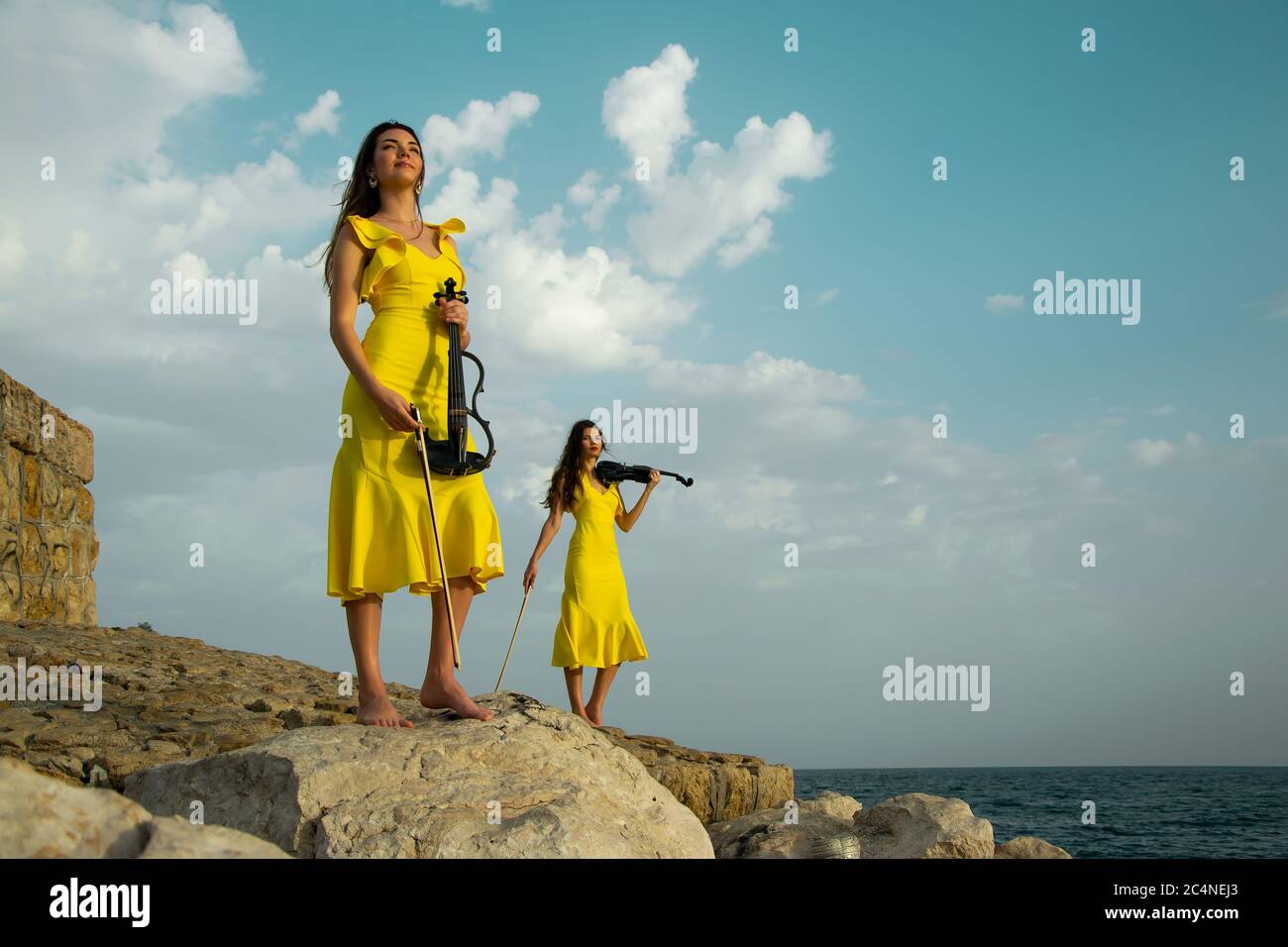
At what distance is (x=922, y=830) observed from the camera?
5836mm

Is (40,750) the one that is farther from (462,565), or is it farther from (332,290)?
(332,290)

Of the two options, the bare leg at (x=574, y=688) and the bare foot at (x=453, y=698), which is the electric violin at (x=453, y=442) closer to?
the bare foot at (x=453, y=698)

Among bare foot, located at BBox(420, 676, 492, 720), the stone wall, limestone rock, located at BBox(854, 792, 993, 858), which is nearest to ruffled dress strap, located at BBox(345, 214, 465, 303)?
bare foot, located at BBox(420, 676, 492, 720)

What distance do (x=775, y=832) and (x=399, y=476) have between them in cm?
297

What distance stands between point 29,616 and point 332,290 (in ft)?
25.2

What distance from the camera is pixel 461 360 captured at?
4.59 m

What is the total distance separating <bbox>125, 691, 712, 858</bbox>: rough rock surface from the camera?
340 cm

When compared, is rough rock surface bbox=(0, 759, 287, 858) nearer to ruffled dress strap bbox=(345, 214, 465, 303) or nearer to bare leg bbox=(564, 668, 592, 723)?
ruffled dress strap bbox=(345, 214, 465, 303)

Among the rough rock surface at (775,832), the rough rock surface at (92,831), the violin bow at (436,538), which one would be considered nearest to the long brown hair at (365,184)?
the violin bow at (436,538)

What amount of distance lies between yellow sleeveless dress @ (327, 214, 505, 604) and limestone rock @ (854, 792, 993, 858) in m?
3.01

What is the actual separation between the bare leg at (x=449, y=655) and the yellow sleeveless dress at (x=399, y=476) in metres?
0.06

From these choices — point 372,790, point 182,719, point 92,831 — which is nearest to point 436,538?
point 372,790

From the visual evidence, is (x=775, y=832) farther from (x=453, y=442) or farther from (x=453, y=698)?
(x=453, y=442)
